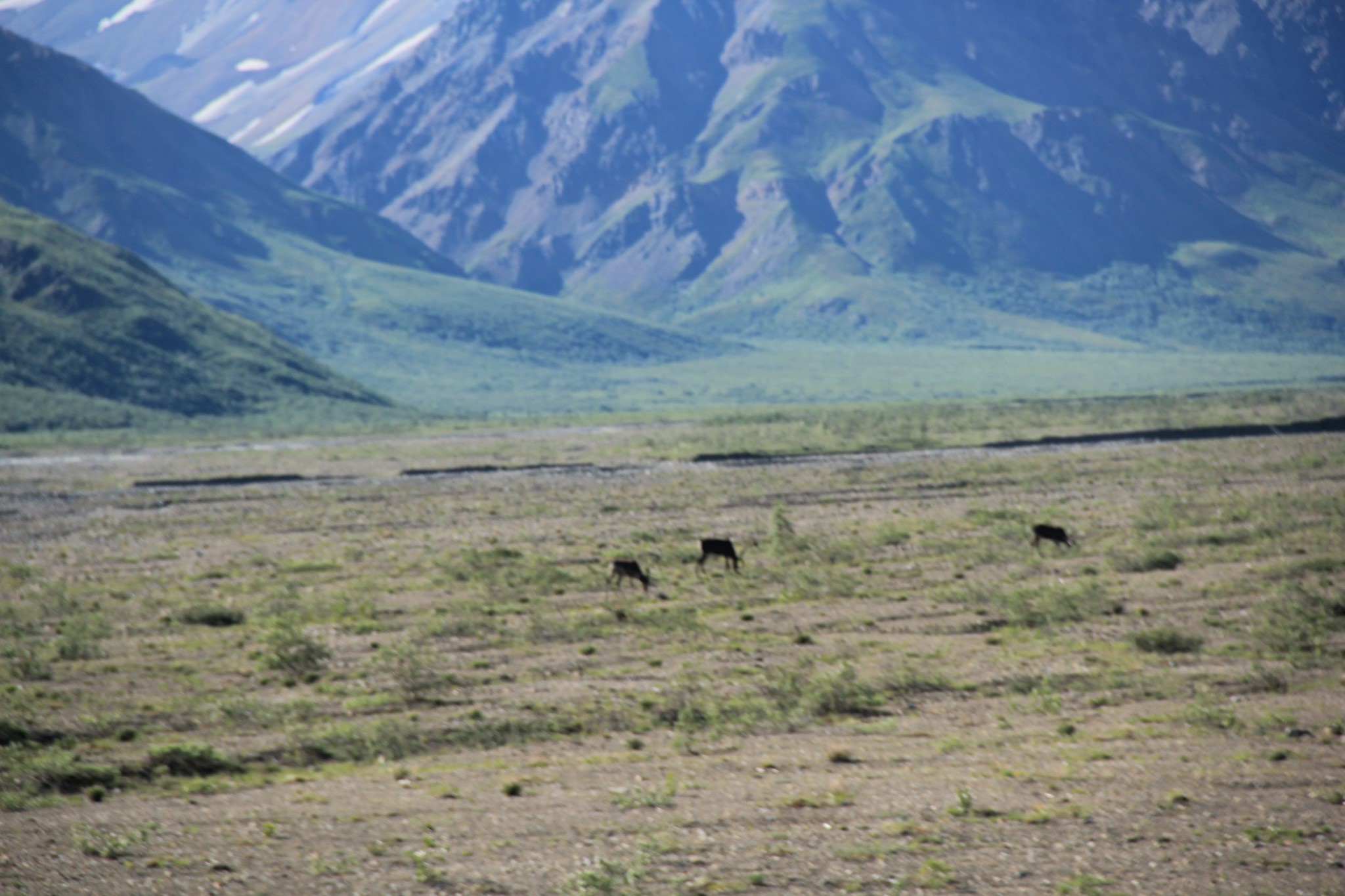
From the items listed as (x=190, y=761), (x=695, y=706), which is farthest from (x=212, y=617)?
(x=695, y=706)

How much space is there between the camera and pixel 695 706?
1781 centimetres

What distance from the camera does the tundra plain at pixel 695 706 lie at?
1224cm

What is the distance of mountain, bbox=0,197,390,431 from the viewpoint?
4567 inches

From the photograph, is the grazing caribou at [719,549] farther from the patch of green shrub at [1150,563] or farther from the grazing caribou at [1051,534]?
the patch of green shrub at [1150,563]

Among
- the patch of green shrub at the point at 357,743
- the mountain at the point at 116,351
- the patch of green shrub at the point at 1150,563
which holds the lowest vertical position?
the patch of green shrub at the point at 357,743

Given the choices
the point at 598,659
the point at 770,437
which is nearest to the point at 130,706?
the point at 598,659

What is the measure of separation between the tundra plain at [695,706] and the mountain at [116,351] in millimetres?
→ 83071

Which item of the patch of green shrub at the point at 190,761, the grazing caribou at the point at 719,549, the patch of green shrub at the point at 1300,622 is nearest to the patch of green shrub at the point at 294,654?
the patch of green shrub at the point at 190,761

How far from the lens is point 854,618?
2392 cm

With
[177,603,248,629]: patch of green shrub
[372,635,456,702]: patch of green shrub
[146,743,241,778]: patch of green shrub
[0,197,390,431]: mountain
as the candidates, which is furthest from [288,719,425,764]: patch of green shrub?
[0,197,390,431]: mountain

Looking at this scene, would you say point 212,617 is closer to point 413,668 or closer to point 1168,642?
point 413,668

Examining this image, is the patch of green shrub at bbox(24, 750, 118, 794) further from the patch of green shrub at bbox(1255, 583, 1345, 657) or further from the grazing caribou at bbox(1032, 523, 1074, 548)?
the grazing caribou at bbox(1032, 523, 1074, 548)

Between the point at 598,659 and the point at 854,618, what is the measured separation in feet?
18.5

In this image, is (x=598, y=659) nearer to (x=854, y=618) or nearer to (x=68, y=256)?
(x=854, y=618)
